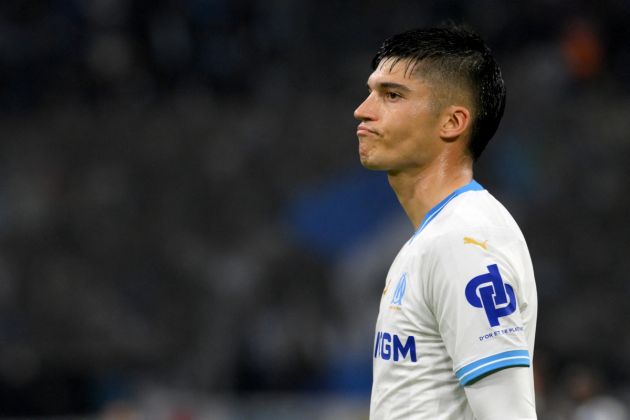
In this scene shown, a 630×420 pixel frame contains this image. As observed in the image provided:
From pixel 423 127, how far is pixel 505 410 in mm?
671

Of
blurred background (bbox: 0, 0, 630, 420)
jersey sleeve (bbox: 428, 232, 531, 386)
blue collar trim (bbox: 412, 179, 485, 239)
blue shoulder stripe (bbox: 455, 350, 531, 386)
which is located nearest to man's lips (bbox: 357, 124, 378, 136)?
blue collar trim (bbox: 412, 179, 485, 239)

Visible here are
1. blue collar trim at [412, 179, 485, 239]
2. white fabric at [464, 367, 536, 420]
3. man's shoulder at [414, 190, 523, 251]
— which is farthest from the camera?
blue collar trim at [412, 179, 485, 239]

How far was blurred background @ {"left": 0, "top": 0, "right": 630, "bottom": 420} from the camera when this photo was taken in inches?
363

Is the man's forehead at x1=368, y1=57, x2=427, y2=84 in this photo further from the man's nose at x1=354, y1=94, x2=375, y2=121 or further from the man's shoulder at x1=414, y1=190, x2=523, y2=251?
the man's shoulder at x1=414, y1=190, x2=523, y2=251

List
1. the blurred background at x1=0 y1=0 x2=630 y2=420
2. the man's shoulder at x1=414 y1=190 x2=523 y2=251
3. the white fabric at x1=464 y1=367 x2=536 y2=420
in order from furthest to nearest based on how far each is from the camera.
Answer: the blurred background at x1=0 y1=0 x2=630 y2=420 → the man's shoulder at x1=414 y1=190 x2=523 y2=251 → the white fabric at x1=464 y1=367 x2=536 y2=420

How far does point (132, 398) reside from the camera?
30.1ft

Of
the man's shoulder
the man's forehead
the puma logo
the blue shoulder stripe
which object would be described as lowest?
the blue shoulder stripe

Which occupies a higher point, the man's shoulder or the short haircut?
the short haircut

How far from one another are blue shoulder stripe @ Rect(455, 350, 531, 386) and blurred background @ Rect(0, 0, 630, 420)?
5714mm

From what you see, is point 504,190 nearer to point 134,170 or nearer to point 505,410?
point 134,170

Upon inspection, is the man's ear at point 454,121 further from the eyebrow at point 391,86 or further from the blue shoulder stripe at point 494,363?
the blue shoulder stripe at point 494,363

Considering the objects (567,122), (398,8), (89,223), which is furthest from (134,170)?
(567,122)

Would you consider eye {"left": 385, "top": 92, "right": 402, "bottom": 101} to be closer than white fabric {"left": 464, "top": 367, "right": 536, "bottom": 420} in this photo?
No

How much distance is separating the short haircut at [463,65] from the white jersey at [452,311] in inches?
6.1
